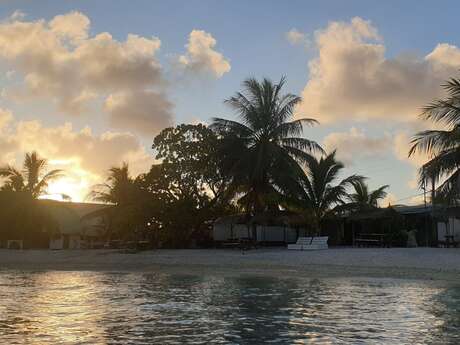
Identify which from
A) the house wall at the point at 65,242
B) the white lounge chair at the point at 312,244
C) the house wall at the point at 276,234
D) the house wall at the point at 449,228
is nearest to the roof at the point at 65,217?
the house wall at the point at 65,242

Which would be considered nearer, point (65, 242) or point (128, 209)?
point (128, 209)

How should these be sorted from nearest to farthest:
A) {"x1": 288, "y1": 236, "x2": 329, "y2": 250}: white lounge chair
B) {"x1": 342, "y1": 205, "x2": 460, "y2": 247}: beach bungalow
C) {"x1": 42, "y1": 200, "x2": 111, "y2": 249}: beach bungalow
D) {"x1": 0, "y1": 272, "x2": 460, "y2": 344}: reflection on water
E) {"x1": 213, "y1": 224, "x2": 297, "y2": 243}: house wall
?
{"x1": 0, "y1": 272, "x2": 460, "y2": 344}: reflection on water → {"x1": 288, "y1": 236, "x2": 329, "y2": 250}: white lounge chair → {"x1": 342, "y1": 205, "x2": 460, "y2": 247}: beach bungalow → {"x1": 213, "y1": 224, "x2": 297, "y2": 243}: house wall → {"x1": 42, "y1": 200, "x2": 111, "y2": 249}: beach bungalow

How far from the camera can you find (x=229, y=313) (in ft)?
32.1

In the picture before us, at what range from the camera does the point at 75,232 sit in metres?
37.7

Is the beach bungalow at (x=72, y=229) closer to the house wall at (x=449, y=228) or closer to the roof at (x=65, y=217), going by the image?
the roof at (x=65, y=217)

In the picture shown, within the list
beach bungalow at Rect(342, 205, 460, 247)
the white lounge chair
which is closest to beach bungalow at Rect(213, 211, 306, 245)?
the white lounge chair

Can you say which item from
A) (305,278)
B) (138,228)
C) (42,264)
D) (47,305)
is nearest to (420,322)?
(47,305)

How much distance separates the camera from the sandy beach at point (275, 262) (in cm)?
1892

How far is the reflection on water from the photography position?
7.50 metres

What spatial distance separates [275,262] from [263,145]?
8.11 meters

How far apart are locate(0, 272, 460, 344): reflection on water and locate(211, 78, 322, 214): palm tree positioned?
1360cm

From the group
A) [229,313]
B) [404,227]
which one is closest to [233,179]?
[404,227]

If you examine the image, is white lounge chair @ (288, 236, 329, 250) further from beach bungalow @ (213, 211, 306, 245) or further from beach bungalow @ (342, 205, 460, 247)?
beach bungalow @ (342, 205, 460, 247)

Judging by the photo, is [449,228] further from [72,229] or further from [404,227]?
[72,229]
